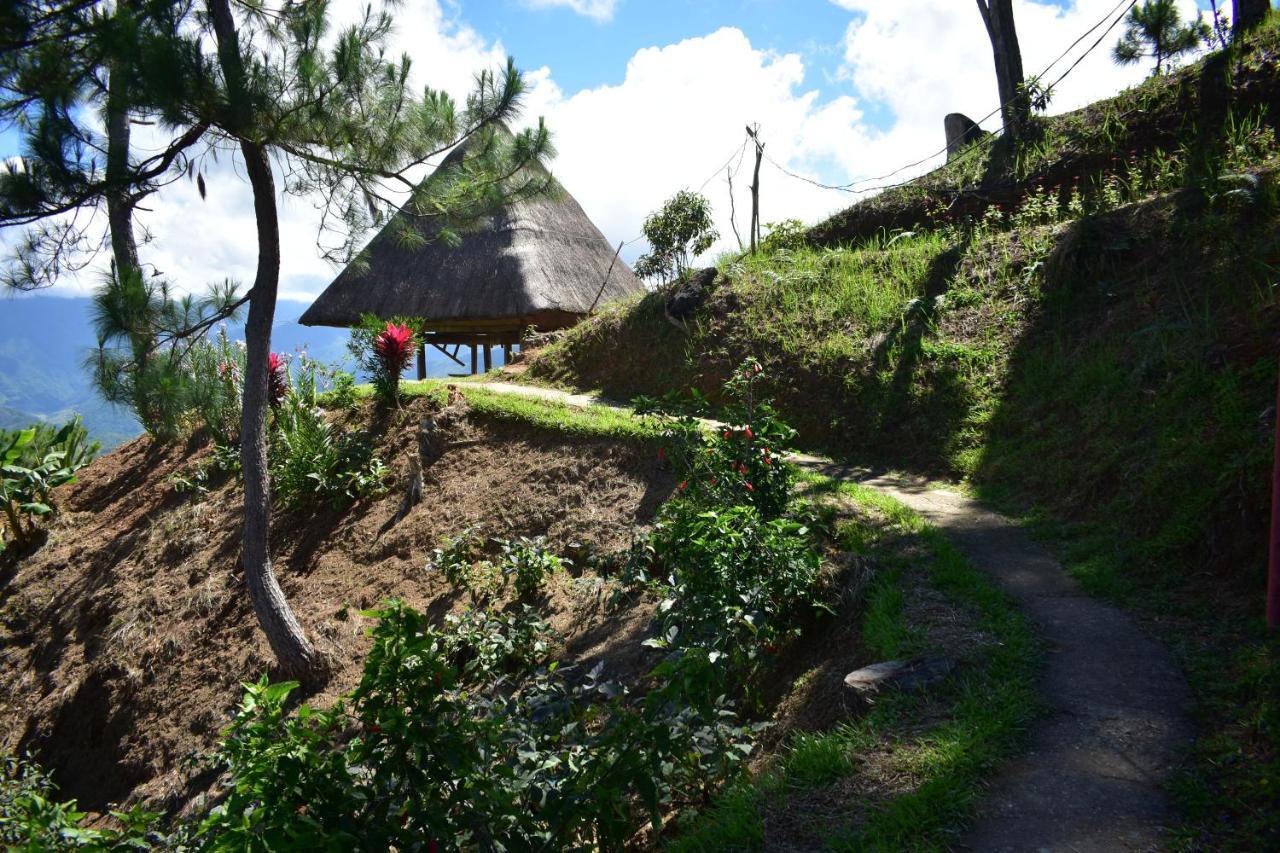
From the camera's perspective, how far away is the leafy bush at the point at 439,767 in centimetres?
256

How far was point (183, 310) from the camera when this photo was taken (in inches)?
237

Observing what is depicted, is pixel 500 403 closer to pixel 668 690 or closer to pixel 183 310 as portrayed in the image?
pixel 183 310

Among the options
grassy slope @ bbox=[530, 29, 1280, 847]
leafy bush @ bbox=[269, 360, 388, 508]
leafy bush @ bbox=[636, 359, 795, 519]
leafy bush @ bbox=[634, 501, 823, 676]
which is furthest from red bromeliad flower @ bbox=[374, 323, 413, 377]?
leafy bush @ bbox=[634, 501, 823, 676]

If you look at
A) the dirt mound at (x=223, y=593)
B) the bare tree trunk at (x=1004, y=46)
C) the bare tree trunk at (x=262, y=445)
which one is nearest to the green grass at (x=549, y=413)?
the dirt mound at (x=223, y=593)

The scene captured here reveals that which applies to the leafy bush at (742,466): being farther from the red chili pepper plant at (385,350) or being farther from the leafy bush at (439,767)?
the red chili pepper plant at (385,350)

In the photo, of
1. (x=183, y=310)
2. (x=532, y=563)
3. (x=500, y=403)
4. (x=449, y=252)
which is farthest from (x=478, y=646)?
(x=449, y=252)

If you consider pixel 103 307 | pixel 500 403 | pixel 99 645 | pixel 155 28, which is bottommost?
pixel 99 645

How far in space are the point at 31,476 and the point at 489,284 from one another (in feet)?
25.6

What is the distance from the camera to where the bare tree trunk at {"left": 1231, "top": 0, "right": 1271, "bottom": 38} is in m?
8.97

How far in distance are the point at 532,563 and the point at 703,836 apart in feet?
11.2

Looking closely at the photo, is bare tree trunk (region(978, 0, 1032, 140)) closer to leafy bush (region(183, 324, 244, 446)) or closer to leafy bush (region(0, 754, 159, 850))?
leafy bush (region(183, 324, 244, 446))

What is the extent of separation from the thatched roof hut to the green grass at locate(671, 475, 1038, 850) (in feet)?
39.4

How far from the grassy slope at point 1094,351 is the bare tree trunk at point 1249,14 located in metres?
0.57

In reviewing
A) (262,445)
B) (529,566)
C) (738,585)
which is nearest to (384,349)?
(262,445)
